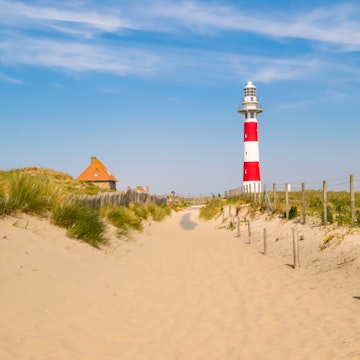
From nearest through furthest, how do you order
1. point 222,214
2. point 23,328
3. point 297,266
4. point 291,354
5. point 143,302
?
1. point 23,328
2. point 291,354
3. point 143,302
4. point 297,266
5. point 222,214

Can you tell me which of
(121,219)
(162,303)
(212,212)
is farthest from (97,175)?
(162,303)

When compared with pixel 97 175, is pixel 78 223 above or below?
below

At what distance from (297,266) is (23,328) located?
916cm

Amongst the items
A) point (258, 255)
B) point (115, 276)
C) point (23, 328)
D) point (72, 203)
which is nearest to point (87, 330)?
point (23, 328)

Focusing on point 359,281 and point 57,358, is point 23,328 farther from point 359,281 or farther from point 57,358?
point 359,281

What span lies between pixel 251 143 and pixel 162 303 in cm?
3521

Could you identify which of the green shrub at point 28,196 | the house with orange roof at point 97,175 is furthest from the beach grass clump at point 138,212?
the house with orange roof at point 97,175

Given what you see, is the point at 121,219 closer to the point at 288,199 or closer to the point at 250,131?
the point at 288,199

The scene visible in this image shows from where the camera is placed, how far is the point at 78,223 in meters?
11.2

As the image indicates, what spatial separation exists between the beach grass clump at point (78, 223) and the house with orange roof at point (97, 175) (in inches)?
1745

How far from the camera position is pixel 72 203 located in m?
12.0

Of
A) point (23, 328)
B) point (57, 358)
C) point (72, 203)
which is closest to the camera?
point (57, 358)

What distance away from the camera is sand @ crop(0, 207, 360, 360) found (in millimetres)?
5688

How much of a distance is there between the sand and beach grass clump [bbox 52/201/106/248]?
370mm
